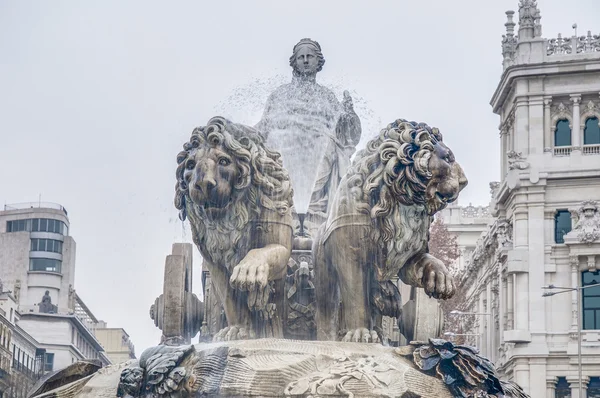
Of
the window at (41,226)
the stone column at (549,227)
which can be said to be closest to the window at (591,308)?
the stone column at (549,227)

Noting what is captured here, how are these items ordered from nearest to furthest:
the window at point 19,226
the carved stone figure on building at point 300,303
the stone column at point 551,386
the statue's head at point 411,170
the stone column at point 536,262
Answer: the statue's head at point 411,170 < the carved stone figure on building at point 300,303 < the stone column at point 551,386 < the stone column at point 536,262 < the window at point 19,226

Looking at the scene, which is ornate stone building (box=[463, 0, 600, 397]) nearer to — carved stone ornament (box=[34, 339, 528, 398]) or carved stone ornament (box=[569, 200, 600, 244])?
carved stone ornament (box=[569, 200, 600, 244])

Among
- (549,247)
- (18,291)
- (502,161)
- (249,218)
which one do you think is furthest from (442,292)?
(18,291)

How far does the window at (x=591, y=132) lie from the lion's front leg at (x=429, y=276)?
6250cm

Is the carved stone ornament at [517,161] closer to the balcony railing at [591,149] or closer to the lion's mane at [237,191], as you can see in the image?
the balcony railing at [591,149]

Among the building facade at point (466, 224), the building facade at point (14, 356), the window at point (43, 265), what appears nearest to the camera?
the building facade at point (14, 356)

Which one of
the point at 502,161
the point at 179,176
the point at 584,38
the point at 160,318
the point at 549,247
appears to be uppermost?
Result: the point at 584,38

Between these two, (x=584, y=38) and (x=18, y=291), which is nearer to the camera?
(x=584, y=38)

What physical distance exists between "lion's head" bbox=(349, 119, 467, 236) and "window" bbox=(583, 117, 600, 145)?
62.9 meters

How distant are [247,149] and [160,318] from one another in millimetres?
1617

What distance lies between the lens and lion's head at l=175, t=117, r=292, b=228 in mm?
10375

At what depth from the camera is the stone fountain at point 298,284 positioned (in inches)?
363

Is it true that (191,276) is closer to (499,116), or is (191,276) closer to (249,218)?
(249,218)

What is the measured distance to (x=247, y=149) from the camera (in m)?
10.5
